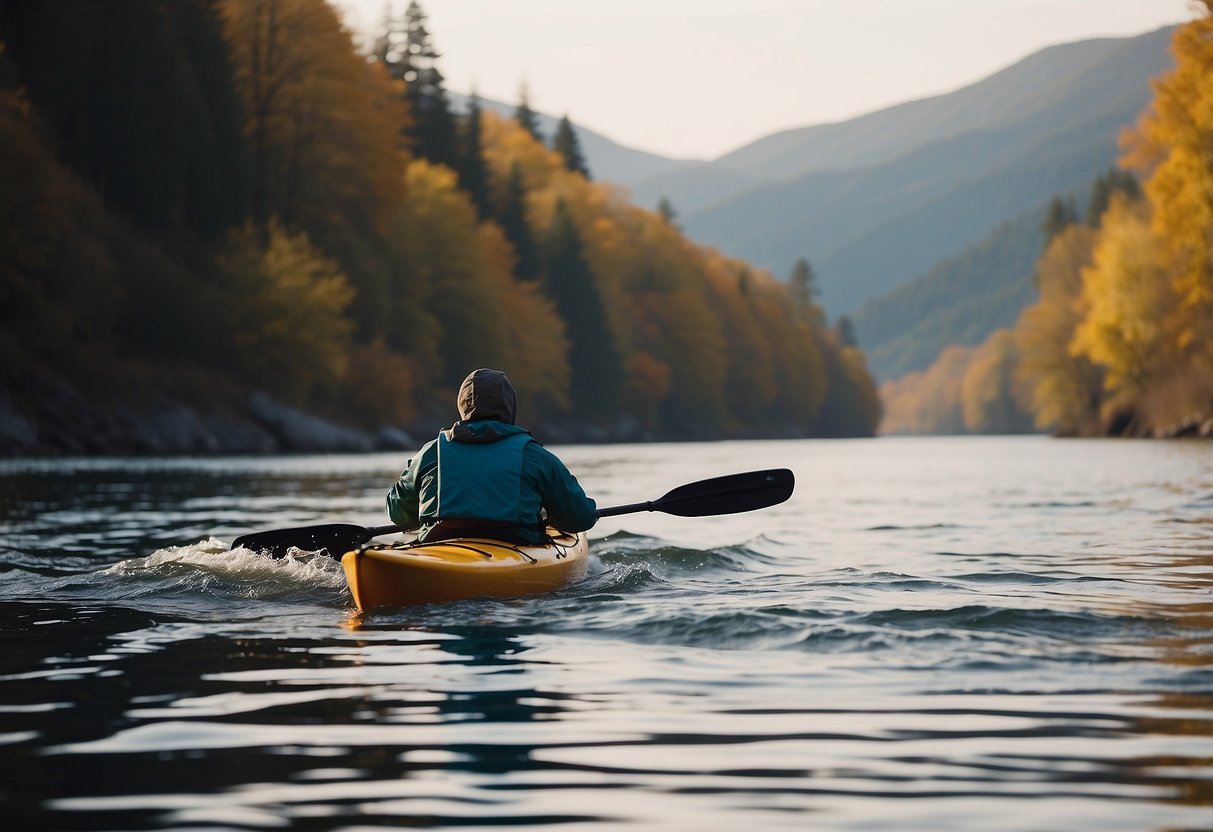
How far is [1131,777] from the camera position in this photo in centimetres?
441

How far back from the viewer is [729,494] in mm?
10984

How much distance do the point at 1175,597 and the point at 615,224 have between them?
73.4 m

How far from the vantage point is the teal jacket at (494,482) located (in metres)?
8.98

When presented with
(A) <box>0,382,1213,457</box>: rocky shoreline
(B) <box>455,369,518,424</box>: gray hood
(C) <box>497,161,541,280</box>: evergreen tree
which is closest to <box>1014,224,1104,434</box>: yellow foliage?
(A) <box>0,382,1213,457</box>: rocky shoreline

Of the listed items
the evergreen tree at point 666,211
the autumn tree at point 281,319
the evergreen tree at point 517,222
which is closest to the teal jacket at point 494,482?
the autumn tree at point 281,319

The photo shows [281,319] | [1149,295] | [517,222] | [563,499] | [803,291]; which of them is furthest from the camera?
[803,291]

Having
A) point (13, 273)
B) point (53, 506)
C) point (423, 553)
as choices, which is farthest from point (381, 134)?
point (423, 553)

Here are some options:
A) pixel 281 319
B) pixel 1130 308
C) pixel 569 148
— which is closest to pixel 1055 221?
pixel 569 148

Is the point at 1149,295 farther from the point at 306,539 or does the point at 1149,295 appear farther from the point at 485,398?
the point at 485,398

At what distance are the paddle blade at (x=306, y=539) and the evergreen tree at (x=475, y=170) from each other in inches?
2259

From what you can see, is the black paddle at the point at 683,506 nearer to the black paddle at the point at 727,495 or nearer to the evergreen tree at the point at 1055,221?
the black paddle at the point at 727,495

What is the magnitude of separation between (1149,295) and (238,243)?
90.7ft

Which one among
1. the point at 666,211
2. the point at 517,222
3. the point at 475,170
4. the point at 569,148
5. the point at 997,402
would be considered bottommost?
the point at 997,402

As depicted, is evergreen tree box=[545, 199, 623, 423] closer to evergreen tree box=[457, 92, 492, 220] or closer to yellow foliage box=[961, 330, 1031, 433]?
evergreen tree box=[457, 92, 492, 220]
